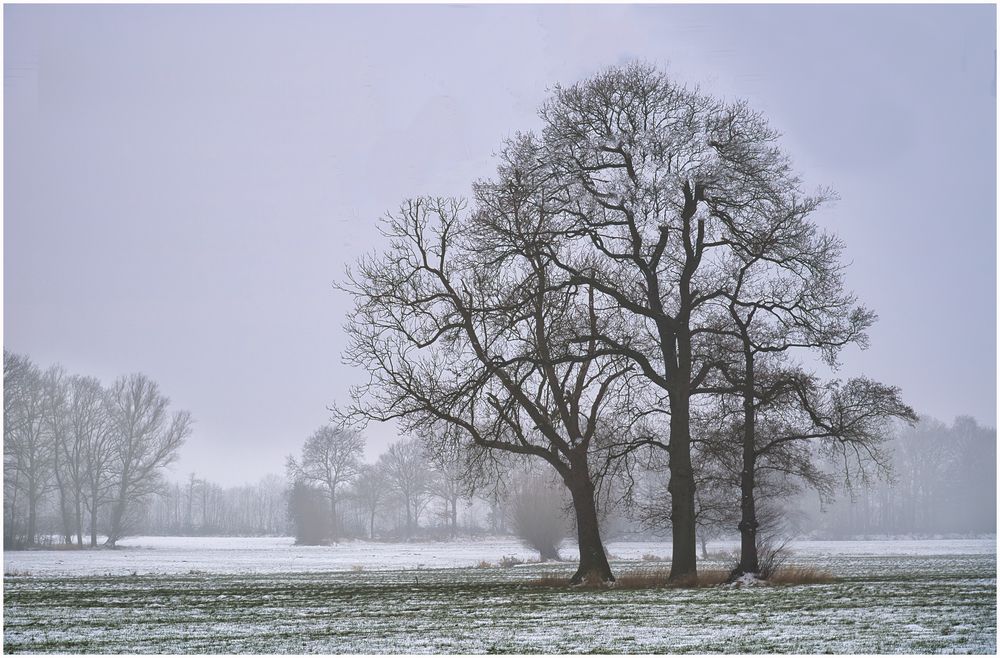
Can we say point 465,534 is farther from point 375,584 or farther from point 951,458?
point 375,584

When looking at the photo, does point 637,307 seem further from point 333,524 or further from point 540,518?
point 333,524

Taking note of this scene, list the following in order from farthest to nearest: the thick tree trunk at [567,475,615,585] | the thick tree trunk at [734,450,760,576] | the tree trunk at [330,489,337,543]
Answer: the tree trunk at [330,489,337,543], the thick tree trunk at [567,475,615,585], the thick tree trunk at [734,450,760,576]

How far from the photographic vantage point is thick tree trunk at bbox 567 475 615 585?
76.9 feet

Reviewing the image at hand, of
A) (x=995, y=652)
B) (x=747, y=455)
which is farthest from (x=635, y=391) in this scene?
(x=995, y=652)

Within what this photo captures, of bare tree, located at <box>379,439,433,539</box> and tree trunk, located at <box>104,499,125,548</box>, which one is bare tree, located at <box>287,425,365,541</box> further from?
tree trunk, located at <box>104,499,125,548</box>

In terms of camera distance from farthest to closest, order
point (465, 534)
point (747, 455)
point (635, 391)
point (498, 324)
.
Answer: point (465, 534)
point (635, 391)
point (498, 324)
point (747, 455)

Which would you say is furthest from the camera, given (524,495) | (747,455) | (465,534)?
(465,534)

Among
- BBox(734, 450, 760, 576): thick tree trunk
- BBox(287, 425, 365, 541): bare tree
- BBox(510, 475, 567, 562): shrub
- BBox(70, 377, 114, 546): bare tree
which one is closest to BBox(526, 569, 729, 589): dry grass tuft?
BBox(734, 450, 760, 576): thick tree trunk

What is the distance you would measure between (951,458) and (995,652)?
11110 cm

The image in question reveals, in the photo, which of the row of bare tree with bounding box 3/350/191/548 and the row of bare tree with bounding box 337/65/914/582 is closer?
the row of bare tree with bounding box 337/65/914/582

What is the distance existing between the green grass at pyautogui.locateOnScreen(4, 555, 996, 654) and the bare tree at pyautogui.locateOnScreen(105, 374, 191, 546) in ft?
197

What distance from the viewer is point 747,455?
887 inches

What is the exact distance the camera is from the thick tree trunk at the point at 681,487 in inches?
896

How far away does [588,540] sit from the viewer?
79.3 feet
